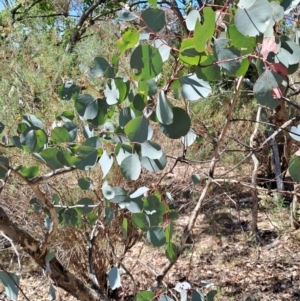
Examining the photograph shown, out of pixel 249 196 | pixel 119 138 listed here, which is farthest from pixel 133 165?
pixel 249 196

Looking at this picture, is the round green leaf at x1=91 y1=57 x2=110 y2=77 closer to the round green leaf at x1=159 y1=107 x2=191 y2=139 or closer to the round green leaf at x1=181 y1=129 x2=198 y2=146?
the round green leaf at x1=159 y1=107 x2=191 y2=139

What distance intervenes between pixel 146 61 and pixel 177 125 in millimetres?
104

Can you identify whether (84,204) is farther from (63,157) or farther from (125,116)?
(125,116)

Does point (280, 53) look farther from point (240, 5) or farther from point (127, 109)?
point (127, 109)

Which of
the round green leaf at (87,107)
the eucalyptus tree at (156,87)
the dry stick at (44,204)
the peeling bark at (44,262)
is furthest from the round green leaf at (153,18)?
the peeling bark at (44,262)

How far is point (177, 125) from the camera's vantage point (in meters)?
0.63

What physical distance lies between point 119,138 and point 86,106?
0.08 metres

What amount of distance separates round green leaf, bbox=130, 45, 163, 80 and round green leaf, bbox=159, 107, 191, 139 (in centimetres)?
7

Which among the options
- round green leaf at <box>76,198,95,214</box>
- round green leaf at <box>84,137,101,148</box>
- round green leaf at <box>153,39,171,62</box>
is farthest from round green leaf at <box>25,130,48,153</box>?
round green leaf at <box>153,39,171,62</box>

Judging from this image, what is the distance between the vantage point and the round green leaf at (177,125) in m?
0.63

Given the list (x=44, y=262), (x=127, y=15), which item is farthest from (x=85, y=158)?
(x=44, y=262)

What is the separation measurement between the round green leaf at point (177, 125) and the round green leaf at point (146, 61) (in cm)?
7

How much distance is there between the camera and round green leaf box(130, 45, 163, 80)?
0.57 meters

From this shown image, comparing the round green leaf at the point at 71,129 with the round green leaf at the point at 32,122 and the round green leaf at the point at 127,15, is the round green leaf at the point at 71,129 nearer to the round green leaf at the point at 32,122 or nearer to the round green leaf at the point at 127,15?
the round green leaf at the point at 32,122
